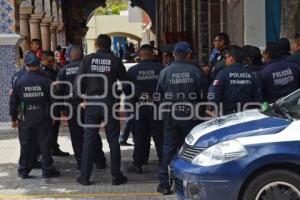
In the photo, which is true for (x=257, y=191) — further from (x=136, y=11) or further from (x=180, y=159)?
(x=136, y=11)

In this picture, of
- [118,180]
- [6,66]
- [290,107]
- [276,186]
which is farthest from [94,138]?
[6,66]

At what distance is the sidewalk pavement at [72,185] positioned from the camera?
7707 mm

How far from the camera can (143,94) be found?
860cm

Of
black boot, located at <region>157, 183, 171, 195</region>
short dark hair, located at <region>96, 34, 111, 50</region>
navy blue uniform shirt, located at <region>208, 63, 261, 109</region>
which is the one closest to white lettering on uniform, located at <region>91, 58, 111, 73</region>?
short dark hair, located at <region>96, 34, 111, 50</region>

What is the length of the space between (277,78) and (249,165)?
2461mm

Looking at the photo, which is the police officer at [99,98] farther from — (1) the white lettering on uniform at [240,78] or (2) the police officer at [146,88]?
(1) the white lettering on uniform at [240,78]

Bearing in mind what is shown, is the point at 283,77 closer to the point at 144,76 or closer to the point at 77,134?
the point at 144,76

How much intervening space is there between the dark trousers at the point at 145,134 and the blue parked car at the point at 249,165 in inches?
103

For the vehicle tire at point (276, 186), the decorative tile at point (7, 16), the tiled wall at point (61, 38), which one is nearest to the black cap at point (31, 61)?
the vehicle tire at point (276, 186)

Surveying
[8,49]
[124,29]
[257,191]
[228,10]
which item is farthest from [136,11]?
[257,191]

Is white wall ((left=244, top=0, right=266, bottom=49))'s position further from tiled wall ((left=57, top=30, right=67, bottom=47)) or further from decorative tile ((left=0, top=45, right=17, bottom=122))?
tiled wall ((left=57, top=30, right=67, bottom=47))

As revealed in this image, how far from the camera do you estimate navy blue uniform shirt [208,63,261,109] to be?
7.52 metres

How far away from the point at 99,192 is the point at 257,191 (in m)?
2.66

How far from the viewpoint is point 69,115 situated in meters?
8.92
